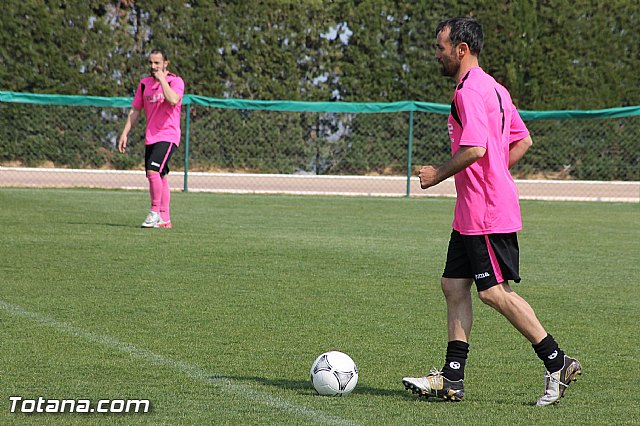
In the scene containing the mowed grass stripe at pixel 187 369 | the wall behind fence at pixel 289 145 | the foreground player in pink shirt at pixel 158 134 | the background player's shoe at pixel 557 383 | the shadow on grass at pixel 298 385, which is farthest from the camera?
the wall behind fence at pixel 289 145

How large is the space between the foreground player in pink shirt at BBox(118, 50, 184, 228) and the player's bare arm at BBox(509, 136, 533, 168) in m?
8.26

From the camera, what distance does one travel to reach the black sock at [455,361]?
18.8ft

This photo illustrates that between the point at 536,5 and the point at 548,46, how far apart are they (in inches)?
42.5

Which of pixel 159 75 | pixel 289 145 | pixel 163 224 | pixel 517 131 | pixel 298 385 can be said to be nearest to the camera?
pixel 298 385

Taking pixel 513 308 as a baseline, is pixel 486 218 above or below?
above

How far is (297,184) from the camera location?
2397 centimetres

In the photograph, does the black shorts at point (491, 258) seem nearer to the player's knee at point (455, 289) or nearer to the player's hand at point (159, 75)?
the player's knee at point (455, 289)

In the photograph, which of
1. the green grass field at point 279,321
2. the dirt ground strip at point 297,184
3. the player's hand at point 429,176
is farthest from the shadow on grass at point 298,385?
the dirt ground strip at point 297,184

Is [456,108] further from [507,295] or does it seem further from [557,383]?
[557,383]

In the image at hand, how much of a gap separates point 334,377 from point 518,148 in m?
1.63

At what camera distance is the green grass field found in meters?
5.57

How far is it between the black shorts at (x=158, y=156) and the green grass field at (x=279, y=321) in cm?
Result: 82

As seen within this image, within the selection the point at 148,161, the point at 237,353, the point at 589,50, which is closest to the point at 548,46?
the point at 589,50

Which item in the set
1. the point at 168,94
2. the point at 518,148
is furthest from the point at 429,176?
the point at 168,94
